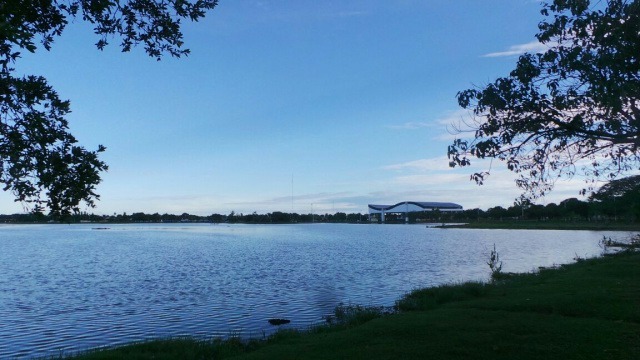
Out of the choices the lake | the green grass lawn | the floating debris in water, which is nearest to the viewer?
the green grass lawn

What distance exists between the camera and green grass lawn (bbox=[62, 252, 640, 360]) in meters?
11.0

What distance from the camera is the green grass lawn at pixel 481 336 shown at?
36.2ft

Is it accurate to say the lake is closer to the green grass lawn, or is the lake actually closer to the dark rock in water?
the dark rock in water

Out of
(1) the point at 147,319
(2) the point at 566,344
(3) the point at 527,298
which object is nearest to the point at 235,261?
(1) the point at 147,319

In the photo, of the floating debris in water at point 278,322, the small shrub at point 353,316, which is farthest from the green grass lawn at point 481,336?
the floating debris in water at point 278,322

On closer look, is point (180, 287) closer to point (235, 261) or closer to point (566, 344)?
point (235, 261)

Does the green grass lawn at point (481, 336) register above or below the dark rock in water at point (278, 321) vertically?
above

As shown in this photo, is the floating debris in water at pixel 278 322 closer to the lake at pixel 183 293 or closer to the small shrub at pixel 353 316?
the lake at pixel 183 293

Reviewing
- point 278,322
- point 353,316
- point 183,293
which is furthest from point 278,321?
point 183,293

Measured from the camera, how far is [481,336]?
12336 mm

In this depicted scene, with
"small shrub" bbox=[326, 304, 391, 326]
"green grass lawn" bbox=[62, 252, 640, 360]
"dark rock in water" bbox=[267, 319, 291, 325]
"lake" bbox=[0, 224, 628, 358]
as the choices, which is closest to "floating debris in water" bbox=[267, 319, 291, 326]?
"dark rock in water" bbox=[267, 319, 291, 325]

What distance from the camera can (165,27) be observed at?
352 inches

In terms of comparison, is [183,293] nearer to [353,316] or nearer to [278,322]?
[278,322]

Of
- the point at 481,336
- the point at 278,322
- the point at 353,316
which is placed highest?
the point at 481,336
